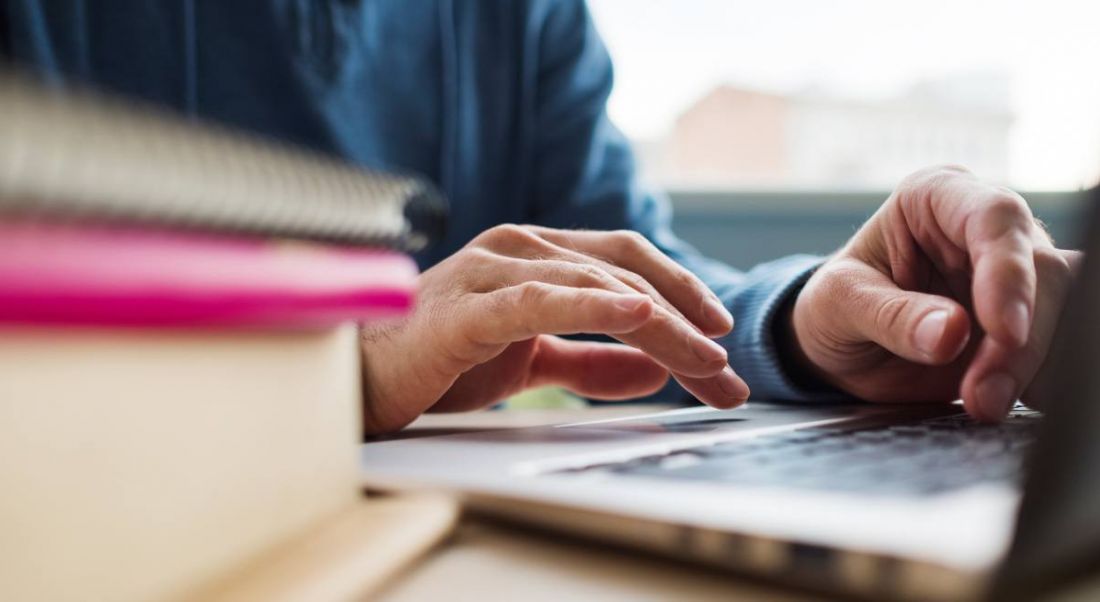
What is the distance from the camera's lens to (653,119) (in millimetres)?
729

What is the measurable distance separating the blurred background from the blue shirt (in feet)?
0.40

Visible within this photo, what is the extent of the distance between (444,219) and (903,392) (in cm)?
32

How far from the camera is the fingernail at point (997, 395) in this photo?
1.10ft

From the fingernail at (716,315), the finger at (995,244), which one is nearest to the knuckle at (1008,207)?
the finger at (995,244)

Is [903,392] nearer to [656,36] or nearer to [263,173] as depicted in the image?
[263,173]

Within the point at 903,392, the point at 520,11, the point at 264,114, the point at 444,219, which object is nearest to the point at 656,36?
the point at 520,11

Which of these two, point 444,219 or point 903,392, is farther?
point 903,392

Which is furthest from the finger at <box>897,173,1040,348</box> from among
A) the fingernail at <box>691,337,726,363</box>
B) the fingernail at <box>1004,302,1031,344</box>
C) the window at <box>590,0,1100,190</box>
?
the window at <box>590,0,1100,190</box>

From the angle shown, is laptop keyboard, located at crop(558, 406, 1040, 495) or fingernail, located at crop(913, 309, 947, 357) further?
fingernail, located at crop(913, 309, 947, 357)

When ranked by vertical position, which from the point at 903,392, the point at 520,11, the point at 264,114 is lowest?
the point at 903,392

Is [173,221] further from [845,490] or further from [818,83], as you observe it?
[818,83]

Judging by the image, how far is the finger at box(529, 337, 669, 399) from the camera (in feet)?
1.59

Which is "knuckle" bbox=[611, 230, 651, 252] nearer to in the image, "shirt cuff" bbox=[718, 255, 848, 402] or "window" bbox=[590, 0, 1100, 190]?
"shirt cuff" bbox=[718, 255, 848, 402]

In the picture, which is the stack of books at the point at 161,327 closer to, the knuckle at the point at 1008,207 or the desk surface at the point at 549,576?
the desk surface at the point at 549,576
